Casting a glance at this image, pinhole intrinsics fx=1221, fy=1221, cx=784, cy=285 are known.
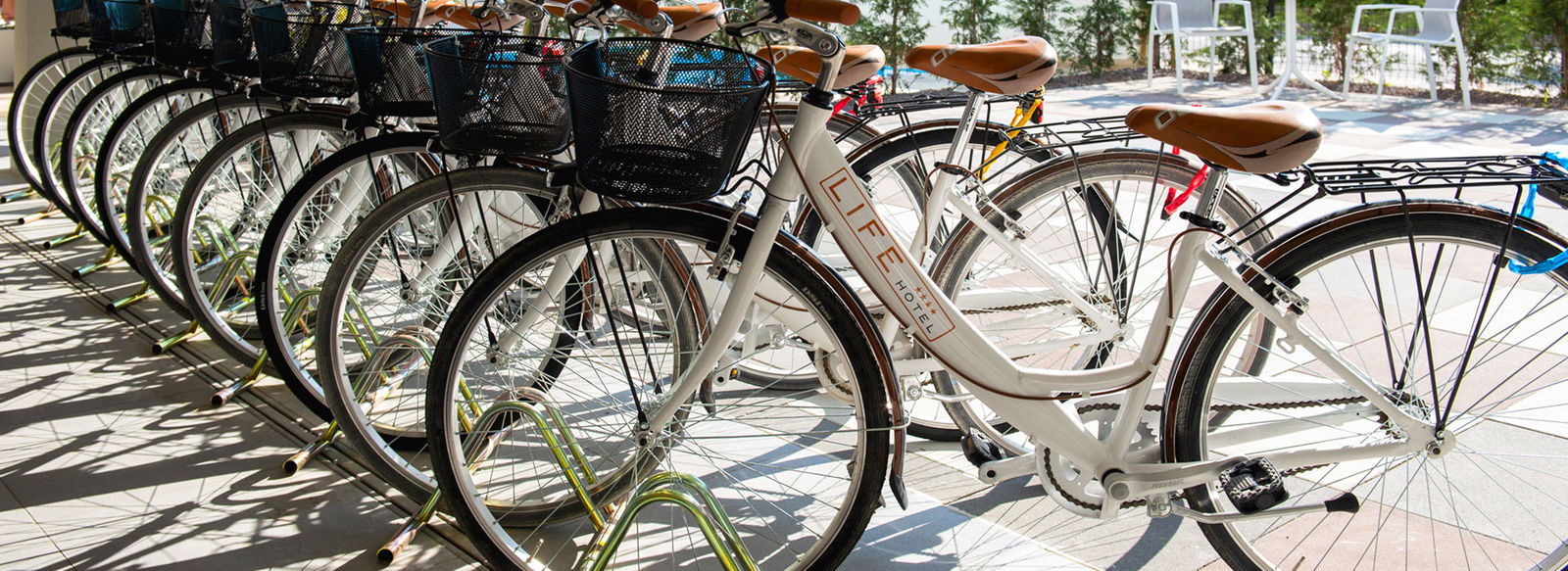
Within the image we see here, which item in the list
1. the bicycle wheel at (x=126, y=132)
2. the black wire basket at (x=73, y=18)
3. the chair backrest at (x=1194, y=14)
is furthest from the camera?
the chair backrest at (x=1194, y=14)

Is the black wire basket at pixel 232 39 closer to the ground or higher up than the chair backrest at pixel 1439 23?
higher up

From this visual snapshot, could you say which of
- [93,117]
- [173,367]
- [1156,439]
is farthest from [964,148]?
[93,117]

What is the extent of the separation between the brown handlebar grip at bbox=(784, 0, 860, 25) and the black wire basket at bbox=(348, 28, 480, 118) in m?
1.00

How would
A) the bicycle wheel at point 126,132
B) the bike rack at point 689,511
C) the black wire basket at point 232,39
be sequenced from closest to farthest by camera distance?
the bike rack at point 689,511
the black wire basket at point 232,39
the bicycle wheel at point 126,132

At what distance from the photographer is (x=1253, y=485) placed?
197 centimetres

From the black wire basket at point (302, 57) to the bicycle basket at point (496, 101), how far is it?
33.7 inches

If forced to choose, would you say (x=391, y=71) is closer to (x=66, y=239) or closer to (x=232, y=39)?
(x=232, y=39)

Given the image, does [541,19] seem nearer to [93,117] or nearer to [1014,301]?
[1014,301]

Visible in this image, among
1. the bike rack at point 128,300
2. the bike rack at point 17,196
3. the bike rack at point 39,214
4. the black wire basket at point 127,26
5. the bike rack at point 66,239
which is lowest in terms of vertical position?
the bike rack at point 128,300

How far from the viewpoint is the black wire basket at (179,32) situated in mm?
3662

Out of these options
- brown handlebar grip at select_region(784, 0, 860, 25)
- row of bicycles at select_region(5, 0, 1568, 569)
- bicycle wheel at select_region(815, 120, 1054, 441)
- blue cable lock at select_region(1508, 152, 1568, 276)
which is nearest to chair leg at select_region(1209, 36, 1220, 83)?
row of bicycles at select_region(5, 0, 1568, 569)

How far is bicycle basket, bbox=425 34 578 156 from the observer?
2111 millimetres

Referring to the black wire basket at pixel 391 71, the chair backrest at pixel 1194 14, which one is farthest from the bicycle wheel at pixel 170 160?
the chair backrest at pixel 1194 14

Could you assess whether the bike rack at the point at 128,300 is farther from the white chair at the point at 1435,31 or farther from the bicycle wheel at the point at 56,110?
the white chair at the point at 1435,31
